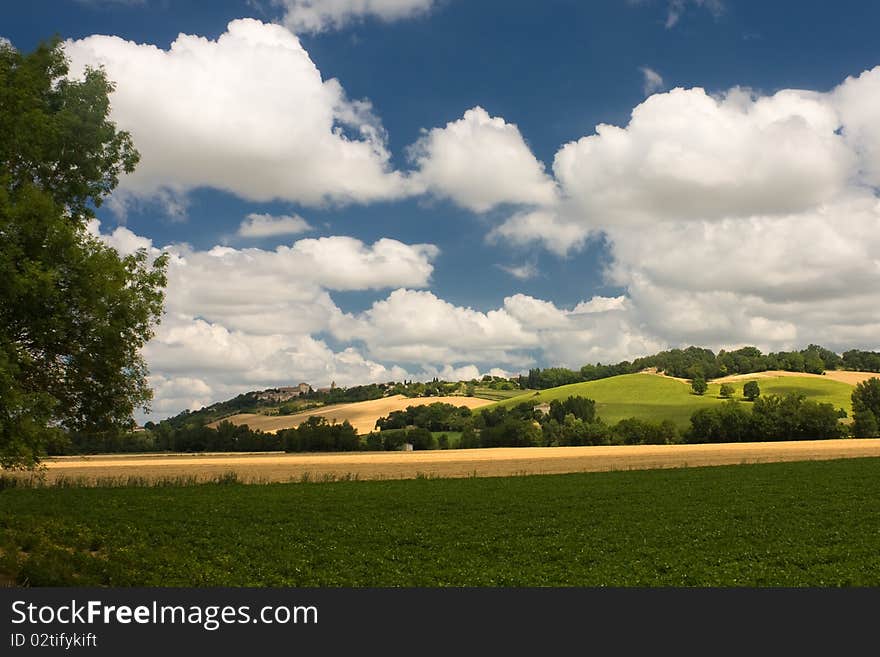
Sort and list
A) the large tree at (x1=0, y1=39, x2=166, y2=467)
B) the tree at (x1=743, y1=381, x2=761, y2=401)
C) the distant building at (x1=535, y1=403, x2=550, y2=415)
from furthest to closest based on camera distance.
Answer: the distant building at (x1=535, y1=403, x2=550, y2=415) → the tree at (x1=743, y1=381, x2=761, y2=401) → the large tree at (x1=0, y1=39, x2=166, y2=467)

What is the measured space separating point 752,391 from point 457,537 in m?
181

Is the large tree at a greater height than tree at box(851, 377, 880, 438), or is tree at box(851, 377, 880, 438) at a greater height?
the large tree

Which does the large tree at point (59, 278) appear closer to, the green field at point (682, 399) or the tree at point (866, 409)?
the tree at point (866, 409)

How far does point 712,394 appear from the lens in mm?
197000

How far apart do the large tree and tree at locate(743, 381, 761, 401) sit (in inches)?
7441

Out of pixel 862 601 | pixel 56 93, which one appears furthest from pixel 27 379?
pixel 862 601

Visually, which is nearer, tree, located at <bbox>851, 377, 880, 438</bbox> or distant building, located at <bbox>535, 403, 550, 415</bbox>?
tree, located at <bbox>851, 377, 880, 438</bbox>

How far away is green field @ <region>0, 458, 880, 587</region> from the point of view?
68.2 ft

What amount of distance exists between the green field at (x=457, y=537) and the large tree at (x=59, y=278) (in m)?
4.94

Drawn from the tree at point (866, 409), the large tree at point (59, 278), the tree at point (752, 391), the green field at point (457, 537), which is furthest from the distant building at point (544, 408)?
the large tree at point (59, 278)

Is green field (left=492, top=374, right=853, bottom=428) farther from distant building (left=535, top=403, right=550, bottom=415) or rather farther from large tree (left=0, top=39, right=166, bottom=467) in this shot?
large tree (left=0, top=39, right=166, bottom=467)

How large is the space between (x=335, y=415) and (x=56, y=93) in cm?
16724

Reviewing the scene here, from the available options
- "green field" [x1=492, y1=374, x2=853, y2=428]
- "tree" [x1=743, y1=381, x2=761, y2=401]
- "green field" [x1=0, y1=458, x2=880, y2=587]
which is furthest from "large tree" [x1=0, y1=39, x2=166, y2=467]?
"tree" [x1=743, y1=381, x2=761, y2=401]

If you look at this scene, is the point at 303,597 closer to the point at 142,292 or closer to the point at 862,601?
the point at 142,292
